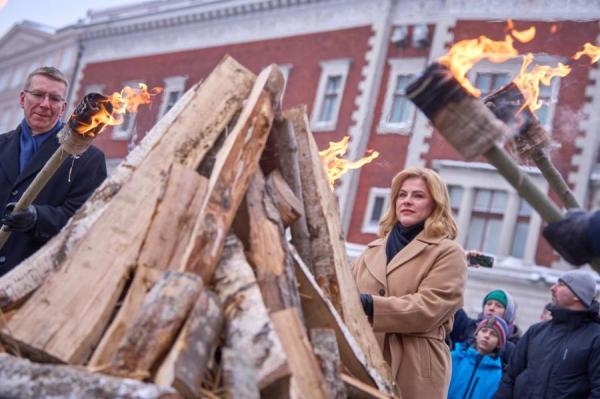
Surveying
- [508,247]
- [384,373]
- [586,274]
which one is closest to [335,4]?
[508,247]

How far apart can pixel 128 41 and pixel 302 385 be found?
85.7 feet

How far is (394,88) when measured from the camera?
1867 centimetres

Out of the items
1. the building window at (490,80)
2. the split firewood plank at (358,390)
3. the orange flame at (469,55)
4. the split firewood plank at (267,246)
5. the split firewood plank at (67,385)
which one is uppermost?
the building window at (490,80)

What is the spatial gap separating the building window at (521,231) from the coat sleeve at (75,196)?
14335 millimetres

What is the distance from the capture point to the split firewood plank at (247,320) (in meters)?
1.83

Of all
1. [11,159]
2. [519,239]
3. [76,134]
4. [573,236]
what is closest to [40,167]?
[11,159]

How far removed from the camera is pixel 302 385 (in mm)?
1950

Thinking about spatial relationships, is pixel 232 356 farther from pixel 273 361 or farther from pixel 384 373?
pixel 384 373

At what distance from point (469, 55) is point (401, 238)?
1.06m

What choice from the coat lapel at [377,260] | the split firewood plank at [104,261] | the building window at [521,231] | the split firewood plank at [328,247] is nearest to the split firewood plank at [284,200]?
the split firewood plank at [328,247]

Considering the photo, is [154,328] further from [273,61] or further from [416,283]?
[273,61]

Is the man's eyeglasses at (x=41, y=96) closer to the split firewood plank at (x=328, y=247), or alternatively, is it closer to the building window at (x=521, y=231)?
the split firewood plank at (x=328, y=247)

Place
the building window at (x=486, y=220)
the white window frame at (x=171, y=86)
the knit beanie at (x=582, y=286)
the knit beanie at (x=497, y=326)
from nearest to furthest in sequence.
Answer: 1. the knit beanie at (x=582, y=286)
2. the knit beanie at (x=497, y=326)
3. the building window at (x=486, y=220)
4. the white window frame at (x=171, y=86)

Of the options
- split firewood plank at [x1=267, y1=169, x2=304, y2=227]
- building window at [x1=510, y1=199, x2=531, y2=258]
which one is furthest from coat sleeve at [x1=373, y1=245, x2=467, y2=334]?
building window at [x1=510, y1=199, x2=531, y2=258]
